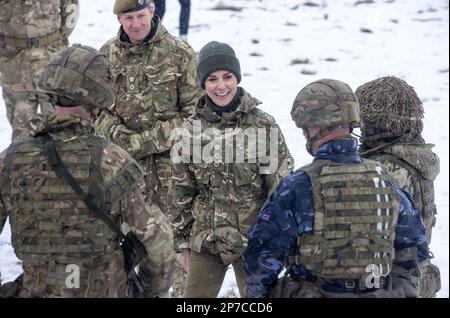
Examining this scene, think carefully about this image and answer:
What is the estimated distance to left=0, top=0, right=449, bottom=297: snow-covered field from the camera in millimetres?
11914

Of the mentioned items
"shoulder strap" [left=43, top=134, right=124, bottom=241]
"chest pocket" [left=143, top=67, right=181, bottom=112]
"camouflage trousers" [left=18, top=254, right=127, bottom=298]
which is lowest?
"camouflage trousers" [left=18, top=254, right=127, bottom=298]

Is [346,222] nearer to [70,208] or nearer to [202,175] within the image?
[70,208]

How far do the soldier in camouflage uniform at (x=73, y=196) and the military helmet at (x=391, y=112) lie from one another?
5.35 feet

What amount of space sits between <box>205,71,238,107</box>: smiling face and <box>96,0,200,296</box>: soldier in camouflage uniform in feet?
3.12

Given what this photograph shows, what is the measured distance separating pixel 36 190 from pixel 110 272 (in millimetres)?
537

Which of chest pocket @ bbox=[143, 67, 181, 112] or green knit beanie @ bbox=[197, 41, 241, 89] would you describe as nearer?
green knit beanie @ bbox=[197, 41, 241, 89]

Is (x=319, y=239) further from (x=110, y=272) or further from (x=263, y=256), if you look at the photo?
(x=110, y=272)

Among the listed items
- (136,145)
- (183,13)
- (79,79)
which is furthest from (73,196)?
(183,13)

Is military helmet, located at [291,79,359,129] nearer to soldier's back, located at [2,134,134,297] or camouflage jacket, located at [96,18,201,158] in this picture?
soldier's back, located at [2,134,134,297]

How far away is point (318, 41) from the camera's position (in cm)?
1406

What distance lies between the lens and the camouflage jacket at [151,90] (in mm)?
5988

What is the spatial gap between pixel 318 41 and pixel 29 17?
735 centimetres

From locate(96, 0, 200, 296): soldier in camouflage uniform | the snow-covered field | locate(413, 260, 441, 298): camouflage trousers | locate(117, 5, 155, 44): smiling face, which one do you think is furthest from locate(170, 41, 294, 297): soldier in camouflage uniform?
the snow-covered field

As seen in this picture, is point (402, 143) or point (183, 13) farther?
point (183, 13)
